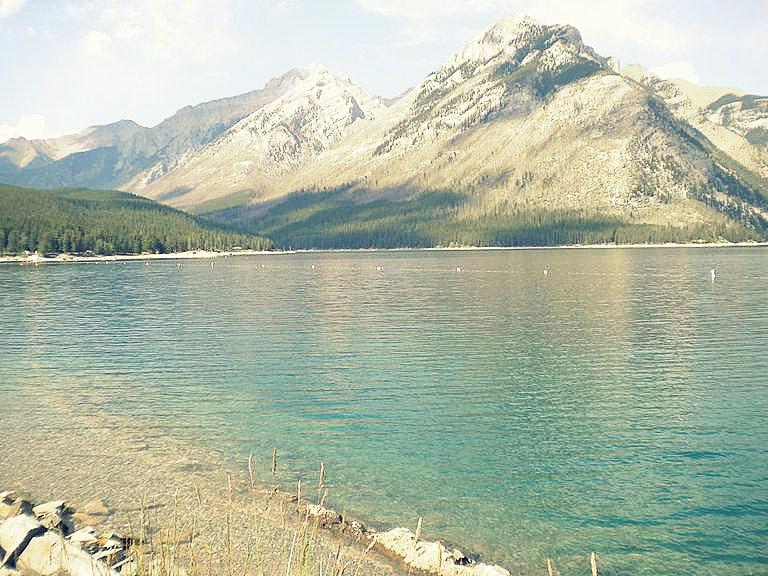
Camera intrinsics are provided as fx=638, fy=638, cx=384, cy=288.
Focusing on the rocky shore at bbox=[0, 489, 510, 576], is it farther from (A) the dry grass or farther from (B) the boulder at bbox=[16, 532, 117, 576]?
(A) the dry grass

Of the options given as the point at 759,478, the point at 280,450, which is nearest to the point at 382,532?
the point at 280,450

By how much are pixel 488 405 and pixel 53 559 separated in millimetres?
Answer: 30947

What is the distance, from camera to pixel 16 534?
77.8 ft

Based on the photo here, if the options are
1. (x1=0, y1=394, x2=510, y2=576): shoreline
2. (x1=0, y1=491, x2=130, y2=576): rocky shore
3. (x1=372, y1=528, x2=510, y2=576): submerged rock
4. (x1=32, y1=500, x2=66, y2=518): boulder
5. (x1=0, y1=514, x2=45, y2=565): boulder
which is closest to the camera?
(x1=0, y1=491, x2=130, y2=576): rocky shore

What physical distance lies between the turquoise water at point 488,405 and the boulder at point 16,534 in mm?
12321

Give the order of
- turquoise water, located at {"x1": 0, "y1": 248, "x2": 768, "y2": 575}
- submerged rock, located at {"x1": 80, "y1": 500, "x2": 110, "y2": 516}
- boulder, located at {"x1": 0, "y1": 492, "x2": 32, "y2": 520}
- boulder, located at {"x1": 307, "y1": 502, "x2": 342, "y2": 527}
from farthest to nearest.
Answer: submerged rock, located at {"x1": 80, "y1": 500, "x2": 110, "y2": 516}, turquoise water, located at {"x1": 0, "y1": 248, "x2": 768, "y2": 575}, boulder, located at {"x1": 0, "y1": 492, "x2": 32, "y2": 520}, boulder, located at {"x1": 307, "y1": 502, "x2": 342, "y2": 527}

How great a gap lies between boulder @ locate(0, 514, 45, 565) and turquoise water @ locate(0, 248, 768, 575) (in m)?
12.3

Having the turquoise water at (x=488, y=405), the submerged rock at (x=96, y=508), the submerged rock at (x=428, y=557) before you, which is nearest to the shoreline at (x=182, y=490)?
the submerged rock at (x=428, y=557)

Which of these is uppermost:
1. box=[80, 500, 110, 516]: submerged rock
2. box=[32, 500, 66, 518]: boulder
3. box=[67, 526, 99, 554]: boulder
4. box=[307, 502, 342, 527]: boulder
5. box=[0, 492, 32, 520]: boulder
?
box=[67, 526, 99, 554]: boulder

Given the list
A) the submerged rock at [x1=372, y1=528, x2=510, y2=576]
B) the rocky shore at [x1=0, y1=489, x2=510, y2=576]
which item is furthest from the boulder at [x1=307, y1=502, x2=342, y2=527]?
the submerged rock at [x1=372, y1=528, x2=510, y2=576]

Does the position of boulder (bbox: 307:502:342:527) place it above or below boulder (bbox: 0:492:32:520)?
below

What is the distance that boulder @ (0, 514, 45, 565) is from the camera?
23016 millimetres

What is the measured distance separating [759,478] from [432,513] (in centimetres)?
1690

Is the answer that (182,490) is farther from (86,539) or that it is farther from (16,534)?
(16,534)
